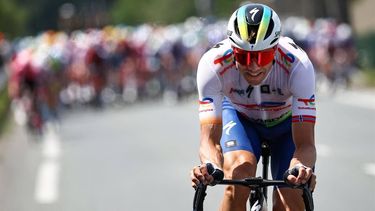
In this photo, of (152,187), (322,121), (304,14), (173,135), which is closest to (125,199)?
(152,187)

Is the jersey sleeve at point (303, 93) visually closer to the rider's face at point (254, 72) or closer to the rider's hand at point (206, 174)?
the rider's face at point (254, 72)

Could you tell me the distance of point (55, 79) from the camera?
25.8 metres

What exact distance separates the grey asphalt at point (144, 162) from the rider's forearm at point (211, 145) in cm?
509

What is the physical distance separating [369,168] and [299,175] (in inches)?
371

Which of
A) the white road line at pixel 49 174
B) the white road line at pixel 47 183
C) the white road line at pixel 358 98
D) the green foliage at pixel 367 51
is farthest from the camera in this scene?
the green foliage at pixel 367 51

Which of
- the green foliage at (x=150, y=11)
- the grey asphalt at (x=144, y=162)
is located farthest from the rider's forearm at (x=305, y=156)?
the green foliage at (x=150, y=11)

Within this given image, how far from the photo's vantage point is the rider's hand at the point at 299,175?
21.7ft

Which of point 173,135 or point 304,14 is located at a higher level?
point 304,14

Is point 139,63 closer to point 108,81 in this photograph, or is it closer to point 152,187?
point 108,81

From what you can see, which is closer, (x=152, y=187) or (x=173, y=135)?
(x=152, y=187)

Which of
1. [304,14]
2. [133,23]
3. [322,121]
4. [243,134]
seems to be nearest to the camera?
→ [243,134]

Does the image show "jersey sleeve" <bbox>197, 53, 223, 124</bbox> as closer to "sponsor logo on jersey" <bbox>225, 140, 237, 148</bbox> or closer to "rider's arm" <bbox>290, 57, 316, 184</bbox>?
"sponsor logo on jersey" <bbox>225, 140, 237, 148</bbox>

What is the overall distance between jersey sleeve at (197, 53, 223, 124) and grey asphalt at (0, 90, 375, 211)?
510cm

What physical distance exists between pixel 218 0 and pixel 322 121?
6484cm
